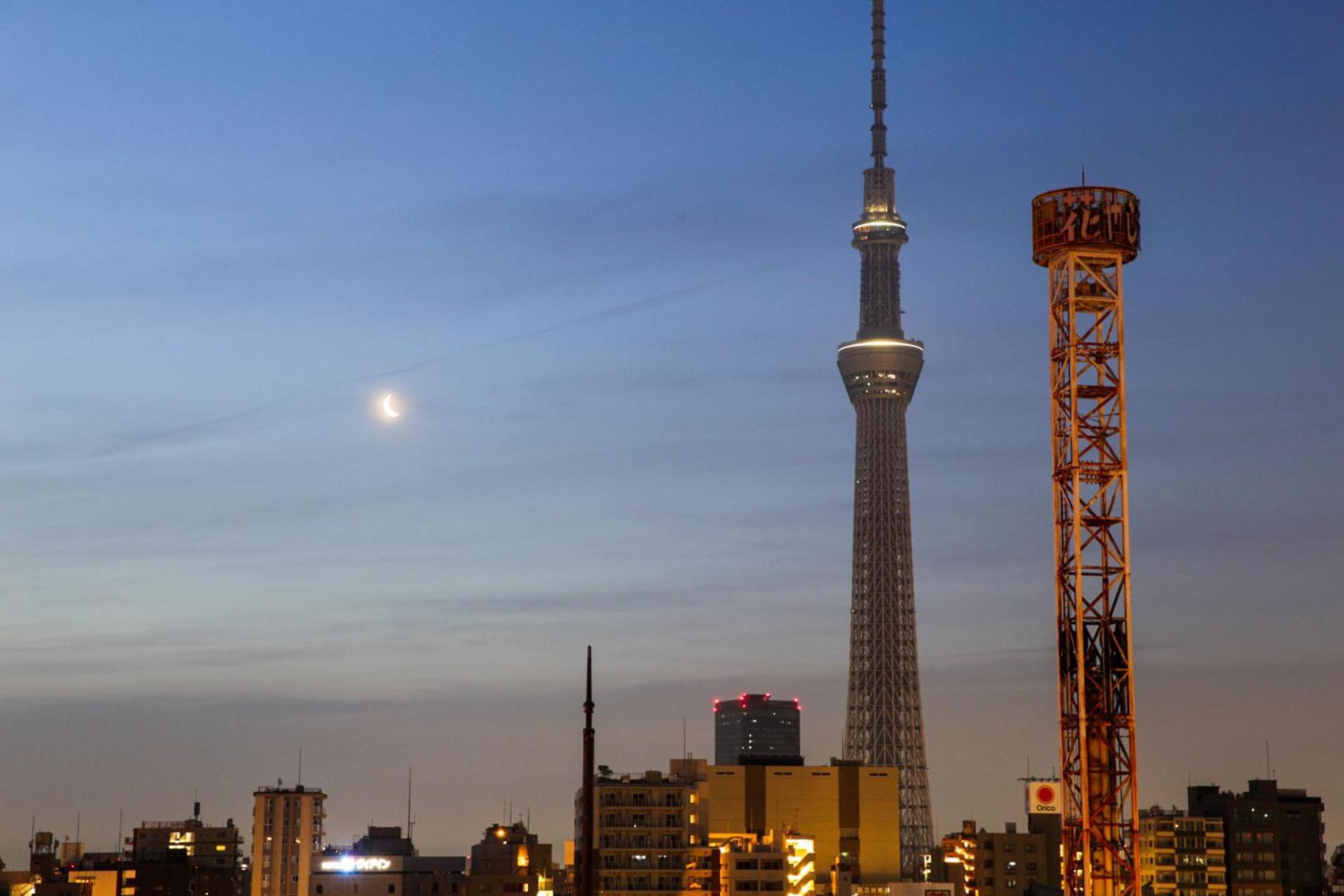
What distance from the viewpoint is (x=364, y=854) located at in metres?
199

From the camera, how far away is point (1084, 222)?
8556 cm

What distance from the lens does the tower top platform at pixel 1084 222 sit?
8562 cm

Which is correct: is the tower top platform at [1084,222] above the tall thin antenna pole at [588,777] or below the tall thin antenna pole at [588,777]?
above

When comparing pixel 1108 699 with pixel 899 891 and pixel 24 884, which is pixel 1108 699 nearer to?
pixel 899 891

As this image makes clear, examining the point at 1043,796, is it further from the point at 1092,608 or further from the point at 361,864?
the point at 361,864

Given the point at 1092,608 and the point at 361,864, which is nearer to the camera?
the point at 1092,608

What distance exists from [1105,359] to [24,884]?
13706 centimetres

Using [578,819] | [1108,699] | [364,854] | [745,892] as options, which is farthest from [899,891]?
[1108,699]

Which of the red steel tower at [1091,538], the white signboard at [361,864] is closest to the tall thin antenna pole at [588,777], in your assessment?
the red steel tower at [1091,538]

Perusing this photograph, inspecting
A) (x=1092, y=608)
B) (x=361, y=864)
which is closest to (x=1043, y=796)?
(x=1092, y=608)

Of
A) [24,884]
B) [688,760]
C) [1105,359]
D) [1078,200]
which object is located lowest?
[24,884]

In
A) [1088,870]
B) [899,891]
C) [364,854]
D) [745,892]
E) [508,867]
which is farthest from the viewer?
[364,854]

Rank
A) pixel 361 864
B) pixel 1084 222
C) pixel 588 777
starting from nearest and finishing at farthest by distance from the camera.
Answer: pixel 588 777 < pixel 1084 222 < pixel 361 864

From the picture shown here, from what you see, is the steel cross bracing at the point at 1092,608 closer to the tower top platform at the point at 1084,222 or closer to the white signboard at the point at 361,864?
the tower top platform at the point at 1084,222
